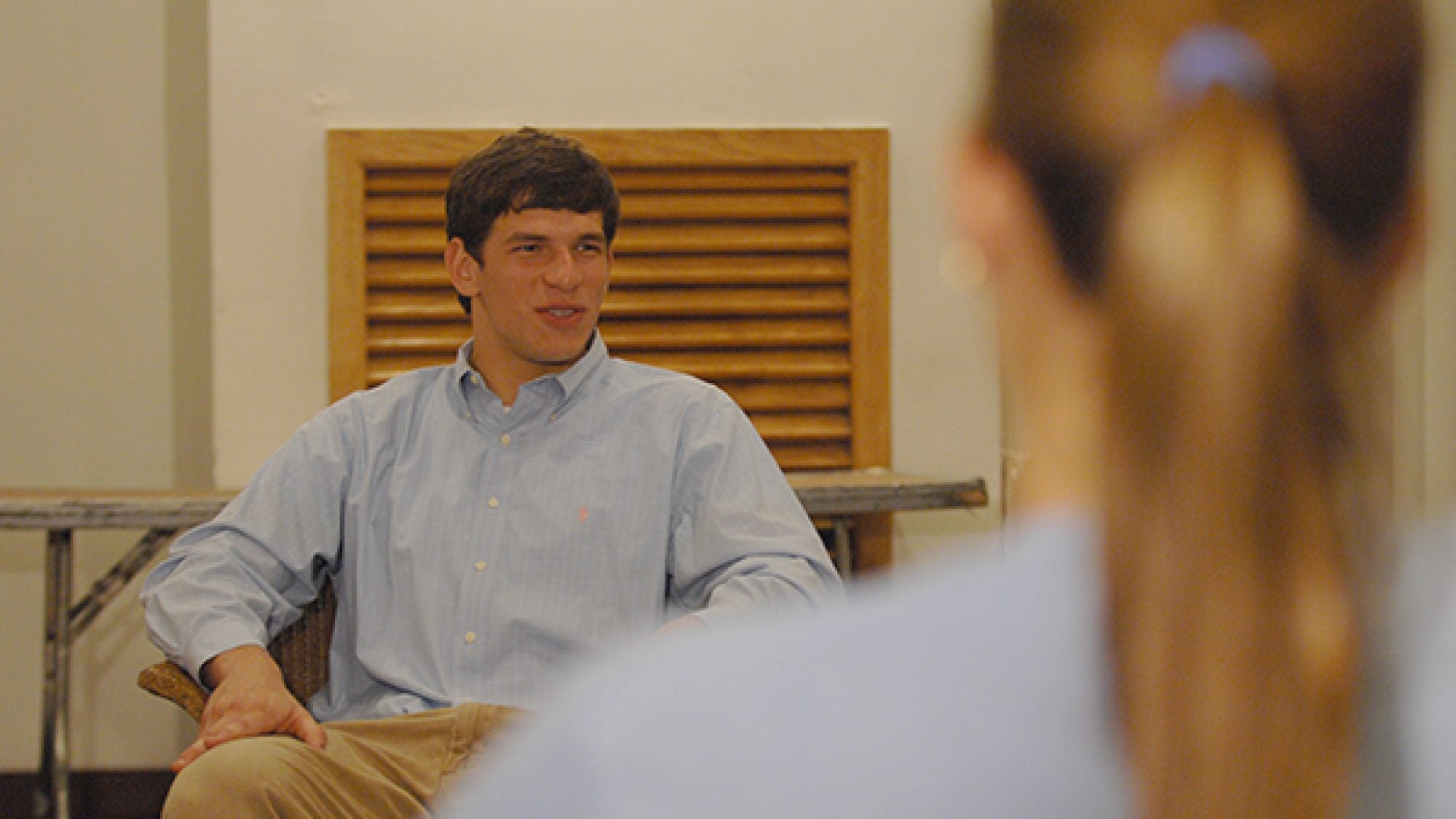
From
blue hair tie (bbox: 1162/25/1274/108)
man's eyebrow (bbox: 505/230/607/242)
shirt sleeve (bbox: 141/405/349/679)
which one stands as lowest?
shirt sleeve (bbox: 141/405/349/679)

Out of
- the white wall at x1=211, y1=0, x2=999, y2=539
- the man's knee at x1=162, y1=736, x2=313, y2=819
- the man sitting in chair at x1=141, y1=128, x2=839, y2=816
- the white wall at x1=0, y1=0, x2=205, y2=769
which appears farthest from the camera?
the white wall at x1=0, y1=0, x2=205, y2=769

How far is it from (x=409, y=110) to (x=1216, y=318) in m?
3.04

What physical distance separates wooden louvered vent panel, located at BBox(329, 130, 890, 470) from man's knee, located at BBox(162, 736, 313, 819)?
5.41 ft

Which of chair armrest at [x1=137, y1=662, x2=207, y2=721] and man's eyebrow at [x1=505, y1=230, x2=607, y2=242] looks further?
man's eyebrow at [x1=505, y1=230, x2=607, y2=242]

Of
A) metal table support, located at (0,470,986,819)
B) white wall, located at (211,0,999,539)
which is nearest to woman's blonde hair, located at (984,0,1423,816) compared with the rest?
metal table support, located at (0,470,986,819)

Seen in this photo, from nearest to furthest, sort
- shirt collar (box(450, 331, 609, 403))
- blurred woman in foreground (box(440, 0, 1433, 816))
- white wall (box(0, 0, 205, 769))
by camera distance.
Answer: blurred woman in foreground (box(440, 0, 1433, 816)), shirt collar (box(450, 331, 609, 403)), white wall (box(0, 0, 205, 769))

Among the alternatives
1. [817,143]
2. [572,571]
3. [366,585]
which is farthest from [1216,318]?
[817,143]

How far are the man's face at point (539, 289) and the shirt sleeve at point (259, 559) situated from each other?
30 cm

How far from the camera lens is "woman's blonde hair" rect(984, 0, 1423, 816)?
0.43 metres

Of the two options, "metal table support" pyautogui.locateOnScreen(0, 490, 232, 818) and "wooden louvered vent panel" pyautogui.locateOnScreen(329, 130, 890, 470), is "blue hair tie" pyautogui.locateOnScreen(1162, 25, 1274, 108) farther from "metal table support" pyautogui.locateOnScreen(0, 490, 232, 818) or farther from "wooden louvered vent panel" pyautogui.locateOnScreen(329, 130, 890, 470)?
"wooden louvered vent panel" pyautogui.locateOnScreen(329, 130, 890, 470)

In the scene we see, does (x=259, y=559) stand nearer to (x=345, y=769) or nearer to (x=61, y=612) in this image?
(x=345, y=769)

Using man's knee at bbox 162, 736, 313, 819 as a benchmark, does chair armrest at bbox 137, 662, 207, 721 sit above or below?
above

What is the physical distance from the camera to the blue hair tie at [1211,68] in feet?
1.42

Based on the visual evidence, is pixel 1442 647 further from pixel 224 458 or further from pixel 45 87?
pixel 45 87
